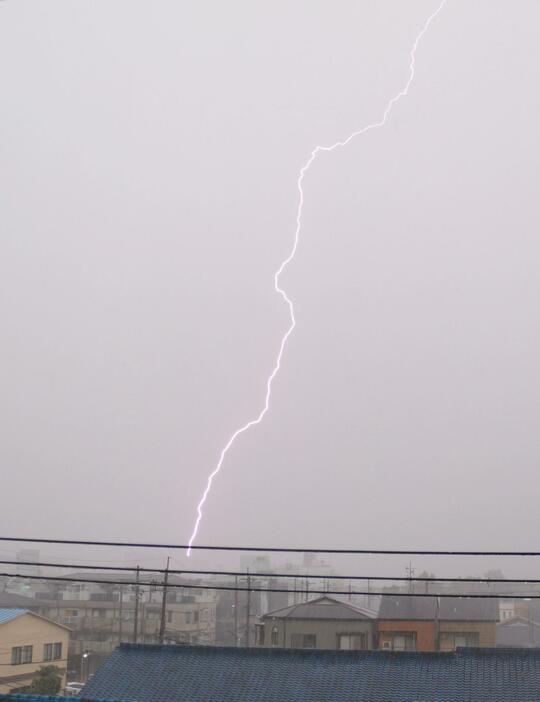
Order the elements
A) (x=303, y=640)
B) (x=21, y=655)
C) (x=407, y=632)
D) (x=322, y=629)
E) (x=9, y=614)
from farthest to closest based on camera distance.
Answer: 1. (x=407, y=632)
2. (x=303, y=640)
3. (x=322, y=629)
4. (x=21, y=655)
5. (x=9, y=614)

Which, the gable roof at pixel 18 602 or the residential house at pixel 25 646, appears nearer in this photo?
the residential house at pixel 25 646

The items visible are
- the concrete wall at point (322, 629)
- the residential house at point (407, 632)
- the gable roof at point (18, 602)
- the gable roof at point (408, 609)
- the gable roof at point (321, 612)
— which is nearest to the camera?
the concrete wall at point (322, 629)

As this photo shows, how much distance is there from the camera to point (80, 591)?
95.3 feet

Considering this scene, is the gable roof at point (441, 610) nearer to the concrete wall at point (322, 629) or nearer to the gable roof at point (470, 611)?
the gable roof at point (470, 611)

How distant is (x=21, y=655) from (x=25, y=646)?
209 millimetres

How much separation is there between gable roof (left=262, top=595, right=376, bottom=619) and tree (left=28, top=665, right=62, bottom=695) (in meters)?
5.17

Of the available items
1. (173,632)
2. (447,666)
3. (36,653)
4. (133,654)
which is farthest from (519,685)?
(173,632)

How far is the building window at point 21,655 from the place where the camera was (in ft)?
58.5

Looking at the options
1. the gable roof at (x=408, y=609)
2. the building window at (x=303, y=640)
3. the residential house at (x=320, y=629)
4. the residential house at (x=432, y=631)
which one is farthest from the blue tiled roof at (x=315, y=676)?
the gable roof at (x=408, y=609)

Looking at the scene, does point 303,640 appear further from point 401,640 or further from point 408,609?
point 408,609

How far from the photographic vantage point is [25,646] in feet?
59.4

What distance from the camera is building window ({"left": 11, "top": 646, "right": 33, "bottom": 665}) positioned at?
17.8 meters

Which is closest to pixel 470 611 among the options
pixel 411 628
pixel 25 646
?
pixel 411 628

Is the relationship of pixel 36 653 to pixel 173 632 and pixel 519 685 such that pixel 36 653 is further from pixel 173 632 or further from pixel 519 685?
pixel 519 685
